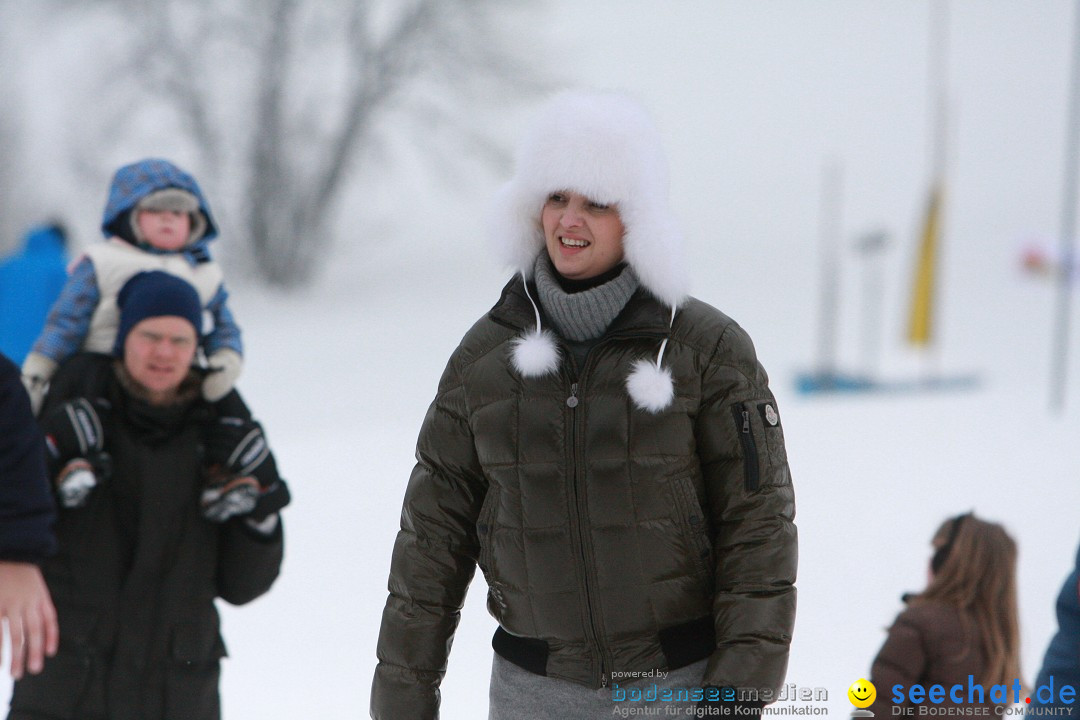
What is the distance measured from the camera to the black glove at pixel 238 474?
2605mm

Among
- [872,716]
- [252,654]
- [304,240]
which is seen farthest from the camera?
[304,240]

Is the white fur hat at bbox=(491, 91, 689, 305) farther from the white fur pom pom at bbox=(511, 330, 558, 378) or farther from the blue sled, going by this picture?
the blue sled

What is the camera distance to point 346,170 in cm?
2117

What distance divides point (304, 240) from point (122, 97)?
12.2 feet

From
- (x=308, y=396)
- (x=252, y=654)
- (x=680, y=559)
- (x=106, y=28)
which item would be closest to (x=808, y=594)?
(x=252, y=654)

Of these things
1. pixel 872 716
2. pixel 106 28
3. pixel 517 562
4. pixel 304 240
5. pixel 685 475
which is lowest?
pixel 872 716

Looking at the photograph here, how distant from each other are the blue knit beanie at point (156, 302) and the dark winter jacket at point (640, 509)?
879 millimetres

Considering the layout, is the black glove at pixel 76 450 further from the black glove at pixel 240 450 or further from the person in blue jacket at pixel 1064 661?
the person in blue jacket at pixel 1064 661

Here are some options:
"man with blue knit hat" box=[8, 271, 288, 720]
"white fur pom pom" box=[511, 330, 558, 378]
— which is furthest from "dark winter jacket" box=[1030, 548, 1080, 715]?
"man with blue knit hat" box=[8, 271, 288, 720]

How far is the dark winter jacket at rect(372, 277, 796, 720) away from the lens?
6.53 feet

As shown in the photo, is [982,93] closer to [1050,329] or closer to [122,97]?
[1050,329]

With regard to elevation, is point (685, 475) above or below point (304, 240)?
below

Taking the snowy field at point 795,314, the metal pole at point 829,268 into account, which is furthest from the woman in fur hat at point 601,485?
the metal pole at point 829,268

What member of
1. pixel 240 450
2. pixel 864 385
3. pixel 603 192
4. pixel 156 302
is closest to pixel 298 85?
pixel 864 385
